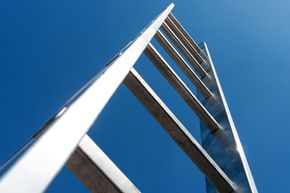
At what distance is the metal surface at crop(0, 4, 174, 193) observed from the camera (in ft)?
2.82

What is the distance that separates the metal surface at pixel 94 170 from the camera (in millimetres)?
1485

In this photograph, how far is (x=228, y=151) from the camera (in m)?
2.73

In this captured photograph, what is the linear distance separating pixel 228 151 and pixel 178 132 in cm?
49

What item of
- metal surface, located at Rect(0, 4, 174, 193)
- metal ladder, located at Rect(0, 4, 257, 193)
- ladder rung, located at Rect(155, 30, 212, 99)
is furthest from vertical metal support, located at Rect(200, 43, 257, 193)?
metal surface, located at Rect(0, 4, 174, 193)

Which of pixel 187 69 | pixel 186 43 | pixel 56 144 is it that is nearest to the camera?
pixel 56 144

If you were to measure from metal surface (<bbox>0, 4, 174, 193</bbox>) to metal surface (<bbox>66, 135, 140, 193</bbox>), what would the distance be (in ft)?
0.58

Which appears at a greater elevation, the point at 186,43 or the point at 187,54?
the point at 186,43

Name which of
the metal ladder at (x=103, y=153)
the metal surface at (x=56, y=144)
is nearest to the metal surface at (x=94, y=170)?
the metal ladder at (x=103, y=153)

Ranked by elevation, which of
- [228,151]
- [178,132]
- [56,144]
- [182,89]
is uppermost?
[56,144]

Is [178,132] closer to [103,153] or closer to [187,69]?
[103,153]

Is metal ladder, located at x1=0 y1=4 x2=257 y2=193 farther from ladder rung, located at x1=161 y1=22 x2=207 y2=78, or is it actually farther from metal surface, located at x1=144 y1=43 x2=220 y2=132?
ladder rung, located at x1=161 y1=22 x2=207 y2=78

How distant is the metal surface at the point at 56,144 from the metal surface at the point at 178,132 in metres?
0.74

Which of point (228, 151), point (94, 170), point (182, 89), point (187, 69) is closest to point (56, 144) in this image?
point (94, 170)

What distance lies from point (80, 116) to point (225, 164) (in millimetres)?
1593
